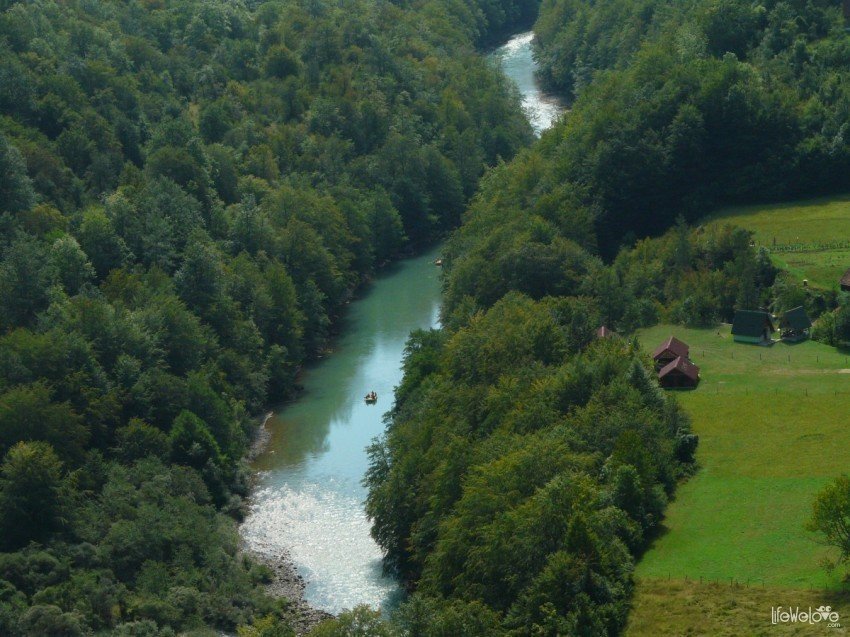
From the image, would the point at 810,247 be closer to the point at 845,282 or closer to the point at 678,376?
the point at 845,282

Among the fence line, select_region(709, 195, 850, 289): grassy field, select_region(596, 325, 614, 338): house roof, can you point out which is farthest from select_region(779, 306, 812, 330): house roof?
the fence line

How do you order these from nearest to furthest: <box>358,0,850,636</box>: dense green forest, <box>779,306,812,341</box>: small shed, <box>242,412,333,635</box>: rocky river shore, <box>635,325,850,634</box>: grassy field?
1. <box>635,325,850,634</box>: grassy field
2. <box>358,0,850,636</box>: dense green forest
3. <box>242,412,333,635</box>: rocky river shore
4. <box>779,306,812,341</box>: small shed

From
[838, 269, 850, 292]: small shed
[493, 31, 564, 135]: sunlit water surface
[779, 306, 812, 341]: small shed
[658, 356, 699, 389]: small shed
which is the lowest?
[493, 31, 564, 135]: sunlit water surface

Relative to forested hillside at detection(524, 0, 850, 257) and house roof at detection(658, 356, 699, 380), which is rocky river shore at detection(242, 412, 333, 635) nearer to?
house roof at detection(658, 356, 699, 380)

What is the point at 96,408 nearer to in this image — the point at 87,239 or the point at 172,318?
the point at 172,318

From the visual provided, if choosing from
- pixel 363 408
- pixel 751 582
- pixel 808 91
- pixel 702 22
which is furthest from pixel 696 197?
pixel 751 582

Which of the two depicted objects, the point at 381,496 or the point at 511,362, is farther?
the point at 511,362

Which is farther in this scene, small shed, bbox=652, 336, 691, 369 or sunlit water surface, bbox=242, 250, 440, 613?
small shed, bbox=652, 336, 691, 369

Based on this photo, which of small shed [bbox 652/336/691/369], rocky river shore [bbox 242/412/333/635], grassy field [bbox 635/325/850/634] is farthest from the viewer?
small shed [bbox 652/336/691/369]
